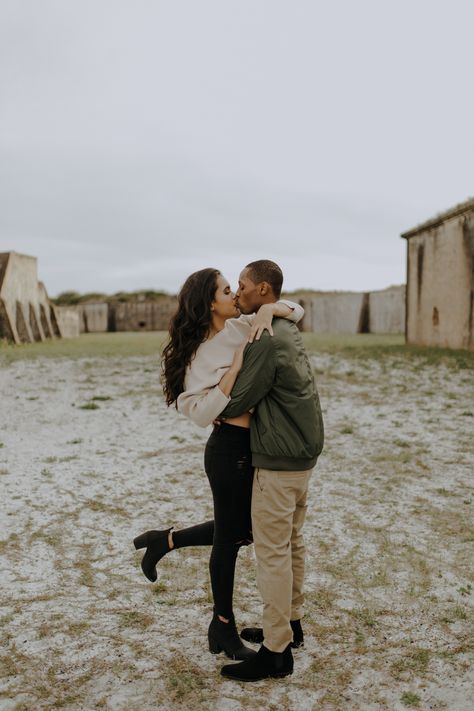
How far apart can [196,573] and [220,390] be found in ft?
5.60

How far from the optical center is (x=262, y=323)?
2559 millimetres

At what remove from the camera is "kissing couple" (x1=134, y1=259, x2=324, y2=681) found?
8.39ft

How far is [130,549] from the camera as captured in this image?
13.9 feet

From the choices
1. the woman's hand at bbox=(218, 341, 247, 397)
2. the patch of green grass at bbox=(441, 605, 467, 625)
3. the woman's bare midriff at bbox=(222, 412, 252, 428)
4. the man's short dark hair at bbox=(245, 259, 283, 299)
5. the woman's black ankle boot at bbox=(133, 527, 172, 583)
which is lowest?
the patch of green grass at bbox=(441, 605, 467, 625)

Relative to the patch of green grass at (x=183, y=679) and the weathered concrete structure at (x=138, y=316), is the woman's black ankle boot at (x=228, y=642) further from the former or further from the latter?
the weathered concrete structure at (x=138, y=316)

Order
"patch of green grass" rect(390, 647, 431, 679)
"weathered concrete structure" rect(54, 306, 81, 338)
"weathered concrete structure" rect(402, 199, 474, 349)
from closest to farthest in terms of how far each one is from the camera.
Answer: "patch of green grass" rect(390, 647, 431, 679)
"weathered concrete structure" rect(402, 199, 474, 349)
"weathered concrete structure" rect(54, 306, 81, 338)

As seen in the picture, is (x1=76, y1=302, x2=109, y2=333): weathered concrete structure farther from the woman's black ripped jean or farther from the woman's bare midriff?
the woman's bare midriff

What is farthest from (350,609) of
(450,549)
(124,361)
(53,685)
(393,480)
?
(124,361)

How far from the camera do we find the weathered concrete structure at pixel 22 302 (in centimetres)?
1653

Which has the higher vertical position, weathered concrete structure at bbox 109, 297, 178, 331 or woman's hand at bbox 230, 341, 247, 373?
weathered concrete structure at bbox 109, 297, 178, 331

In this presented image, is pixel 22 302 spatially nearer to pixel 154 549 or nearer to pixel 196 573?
pixel 196 573

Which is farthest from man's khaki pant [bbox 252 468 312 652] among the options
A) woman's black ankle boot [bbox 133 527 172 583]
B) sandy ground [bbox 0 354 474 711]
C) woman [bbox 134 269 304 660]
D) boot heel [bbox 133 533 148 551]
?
boot heel [bbox 133 533 148 551]

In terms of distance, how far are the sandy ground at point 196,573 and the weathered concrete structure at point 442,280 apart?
5.79 meters

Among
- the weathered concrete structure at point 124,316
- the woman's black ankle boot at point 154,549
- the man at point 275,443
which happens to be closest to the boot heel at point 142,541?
the woman's black ankle boot at point 154,549
